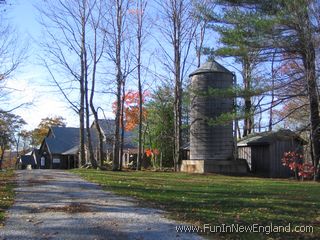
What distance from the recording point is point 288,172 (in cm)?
3164

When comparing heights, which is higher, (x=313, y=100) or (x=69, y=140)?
(x=313, y=100)

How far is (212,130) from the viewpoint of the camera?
3164 cm

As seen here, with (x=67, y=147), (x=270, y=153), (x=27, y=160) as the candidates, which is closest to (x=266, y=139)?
(x=270, y=153)

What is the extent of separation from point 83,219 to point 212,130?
22.7 metres

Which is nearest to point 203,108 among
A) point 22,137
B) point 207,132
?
point 207,132

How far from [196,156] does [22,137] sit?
67851 mm

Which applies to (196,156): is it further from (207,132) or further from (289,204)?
→ (289,204)

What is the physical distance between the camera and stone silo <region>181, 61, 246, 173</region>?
31.0 meters

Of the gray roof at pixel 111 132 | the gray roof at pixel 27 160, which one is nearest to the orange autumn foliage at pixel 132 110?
the gray roof at pixel 111 132

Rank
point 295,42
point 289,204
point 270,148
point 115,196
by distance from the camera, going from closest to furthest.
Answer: point 289,204
point 115,196
point 295,42
point 270,148

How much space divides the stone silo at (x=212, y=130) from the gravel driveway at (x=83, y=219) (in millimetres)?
18297

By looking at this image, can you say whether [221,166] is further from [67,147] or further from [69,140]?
[69,140]

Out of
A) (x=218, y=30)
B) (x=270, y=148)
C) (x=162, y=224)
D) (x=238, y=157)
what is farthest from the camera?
(x=238, y=157)

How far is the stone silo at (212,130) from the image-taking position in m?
31.0
